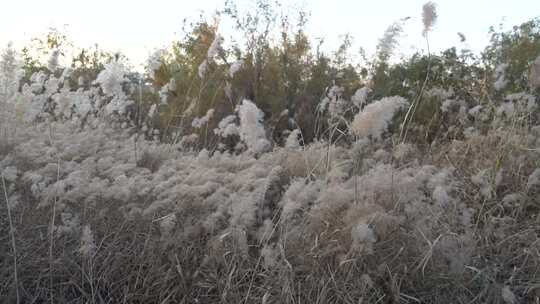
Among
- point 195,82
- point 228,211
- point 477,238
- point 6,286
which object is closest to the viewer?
point 6,286

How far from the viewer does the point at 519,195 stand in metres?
3.35

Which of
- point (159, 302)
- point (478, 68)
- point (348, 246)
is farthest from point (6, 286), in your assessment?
point (478, 68)

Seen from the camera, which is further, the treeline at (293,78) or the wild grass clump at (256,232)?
the treeline at (293,78)

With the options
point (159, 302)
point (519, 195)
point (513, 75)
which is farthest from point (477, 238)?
point (513, 75)

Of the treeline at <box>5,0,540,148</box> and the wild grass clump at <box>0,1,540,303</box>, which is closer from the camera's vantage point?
the wild grass clump at <box>0,1,540,303</box>

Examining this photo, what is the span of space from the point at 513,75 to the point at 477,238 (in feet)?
12.6

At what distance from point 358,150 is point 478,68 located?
408 cm

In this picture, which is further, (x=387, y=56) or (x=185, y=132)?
(x=185, y=132)

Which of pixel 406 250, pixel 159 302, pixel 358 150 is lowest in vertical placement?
pixel 159 302

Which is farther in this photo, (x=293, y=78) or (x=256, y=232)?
(x=293, y=78)

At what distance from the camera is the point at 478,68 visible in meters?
6.79

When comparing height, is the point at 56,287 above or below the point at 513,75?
below

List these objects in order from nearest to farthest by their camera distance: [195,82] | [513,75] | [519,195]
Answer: [519,195], [513,75], [195,82]

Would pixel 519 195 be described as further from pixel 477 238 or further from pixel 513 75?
pixel 513 75
